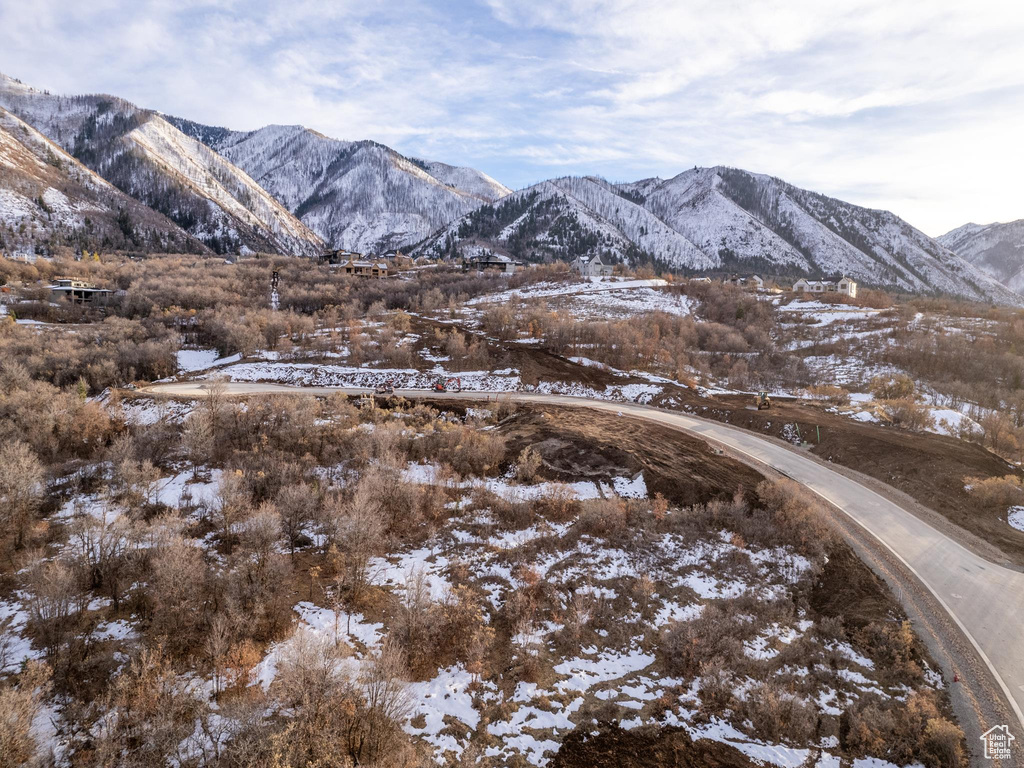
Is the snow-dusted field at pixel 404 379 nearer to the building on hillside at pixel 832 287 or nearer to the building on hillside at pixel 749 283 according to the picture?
the building on hillside at pixel 749 283

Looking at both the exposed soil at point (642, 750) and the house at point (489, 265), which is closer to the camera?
the exposed soil at point (642, 750)

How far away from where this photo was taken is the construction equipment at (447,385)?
126 ft

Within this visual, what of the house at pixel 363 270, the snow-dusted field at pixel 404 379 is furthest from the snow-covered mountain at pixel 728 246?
the snow-dusted field at pixel 404 379

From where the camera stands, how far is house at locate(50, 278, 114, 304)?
61469 mm

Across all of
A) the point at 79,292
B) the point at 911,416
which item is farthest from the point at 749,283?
the point at 79,292

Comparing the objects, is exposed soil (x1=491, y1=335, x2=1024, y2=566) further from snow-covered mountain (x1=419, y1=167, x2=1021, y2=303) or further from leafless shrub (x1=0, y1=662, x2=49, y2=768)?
snow-covered mountain (x1=419, y1=167, x2=1021, y2=303)

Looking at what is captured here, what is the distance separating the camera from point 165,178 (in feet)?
541

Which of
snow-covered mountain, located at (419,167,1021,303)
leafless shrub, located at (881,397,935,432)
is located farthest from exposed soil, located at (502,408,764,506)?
snow-covered mountain, located at (419,167,1021,303)

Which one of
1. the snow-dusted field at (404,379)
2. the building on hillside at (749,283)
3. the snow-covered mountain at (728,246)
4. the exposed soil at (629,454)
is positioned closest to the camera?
the exposed soil at (629,454)

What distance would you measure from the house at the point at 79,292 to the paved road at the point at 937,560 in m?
76.5

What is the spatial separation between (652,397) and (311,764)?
3305cm

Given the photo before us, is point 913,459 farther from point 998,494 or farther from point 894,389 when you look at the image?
point 894,389

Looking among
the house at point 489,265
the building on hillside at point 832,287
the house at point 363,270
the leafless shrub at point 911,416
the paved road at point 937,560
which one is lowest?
the paved road at point 937,560

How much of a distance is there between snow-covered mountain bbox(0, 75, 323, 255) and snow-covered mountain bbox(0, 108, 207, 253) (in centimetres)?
1758
